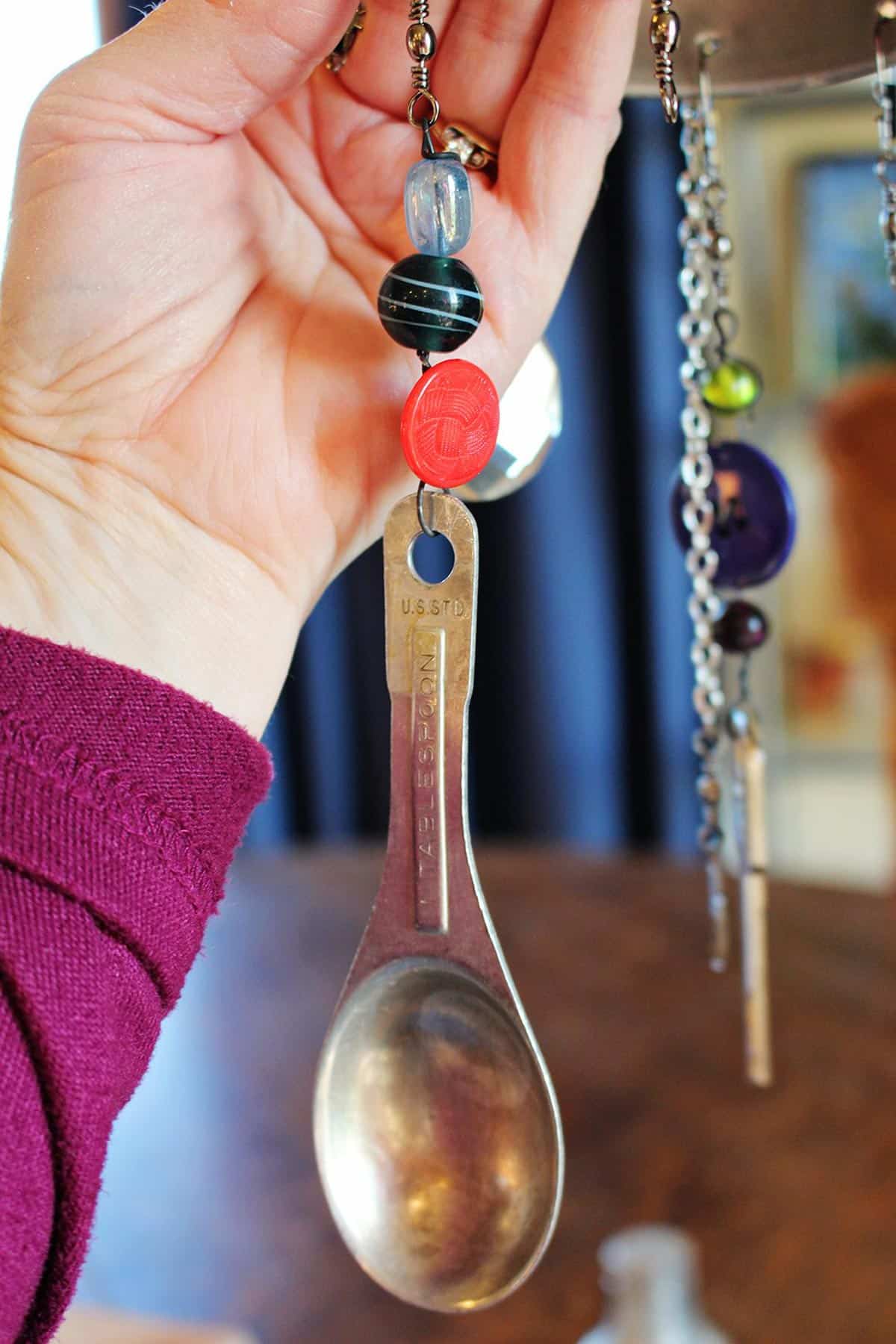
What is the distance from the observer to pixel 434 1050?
1.77ft

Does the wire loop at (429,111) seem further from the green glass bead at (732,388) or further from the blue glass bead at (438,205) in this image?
the green glass bead at (732,388)

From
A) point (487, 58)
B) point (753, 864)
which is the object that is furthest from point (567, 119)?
A: point (753, 864)

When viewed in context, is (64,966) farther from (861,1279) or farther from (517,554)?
(517,554)

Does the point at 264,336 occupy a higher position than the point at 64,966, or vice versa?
the point at 264,336

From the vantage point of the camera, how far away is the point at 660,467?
2.27m

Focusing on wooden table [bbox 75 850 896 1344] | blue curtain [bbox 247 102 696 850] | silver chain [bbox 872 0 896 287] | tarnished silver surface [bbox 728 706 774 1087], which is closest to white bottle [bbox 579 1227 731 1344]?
wooden table [bbox 75 850 896 1344]

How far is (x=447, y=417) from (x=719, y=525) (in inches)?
7.7

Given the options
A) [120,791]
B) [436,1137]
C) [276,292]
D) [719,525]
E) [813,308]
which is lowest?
[436,1137]

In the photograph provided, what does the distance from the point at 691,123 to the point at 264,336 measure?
0.67 feet

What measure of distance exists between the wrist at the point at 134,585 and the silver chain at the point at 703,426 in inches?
7.6

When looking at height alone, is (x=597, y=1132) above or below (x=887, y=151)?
below

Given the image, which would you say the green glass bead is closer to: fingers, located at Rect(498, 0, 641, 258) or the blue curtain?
fingers, located at Rect(498, 0, 641, 258)

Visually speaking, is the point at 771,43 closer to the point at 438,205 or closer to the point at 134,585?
the point at 438,205

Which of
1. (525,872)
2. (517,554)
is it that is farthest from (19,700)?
(517,554)
